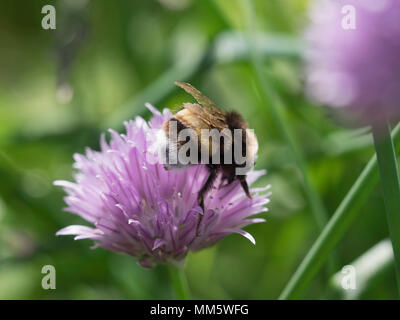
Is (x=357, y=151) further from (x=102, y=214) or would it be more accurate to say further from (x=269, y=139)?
(x=102, y=214)

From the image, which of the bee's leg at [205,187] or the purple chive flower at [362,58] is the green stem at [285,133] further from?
the bee's leg at [205,187]

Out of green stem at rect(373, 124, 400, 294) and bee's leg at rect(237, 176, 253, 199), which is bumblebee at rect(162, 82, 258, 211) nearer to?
bee's leg at rect(237, 176, 253, 199)

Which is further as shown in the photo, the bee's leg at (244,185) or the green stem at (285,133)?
the green stem at (285,133)

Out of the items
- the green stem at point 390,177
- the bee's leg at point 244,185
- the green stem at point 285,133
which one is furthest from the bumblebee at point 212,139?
the green stem at point 285,133

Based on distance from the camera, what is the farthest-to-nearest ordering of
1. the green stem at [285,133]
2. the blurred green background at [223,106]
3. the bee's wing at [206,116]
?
the blurred green background at [223,106] < the green stem at [285,133] < the bee's wing at [206,116]

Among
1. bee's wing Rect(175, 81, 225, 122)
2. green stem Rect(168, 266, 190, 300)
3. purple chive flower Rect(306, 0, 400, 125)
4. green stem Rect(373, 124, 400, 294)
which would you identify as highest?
purple chive flower Rect(306, 0, 400, 125)

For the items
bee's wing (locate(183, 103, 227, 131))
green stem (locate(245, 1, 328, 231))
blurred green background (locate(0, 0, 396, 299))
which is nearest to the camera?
bee's wing (locate(183, 103, 227, 131))

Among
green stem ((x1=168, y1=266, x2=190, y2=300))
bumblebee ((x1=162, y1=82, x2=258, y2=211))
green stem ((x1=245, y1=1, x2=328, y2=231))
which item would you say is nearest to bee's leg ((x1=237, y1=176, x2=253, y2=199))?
bumblebee ((x1=162, y1=82, x2=258, y2=211))

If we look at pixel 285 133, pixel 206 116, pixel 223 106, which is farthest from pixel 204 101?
pixel 223 106
